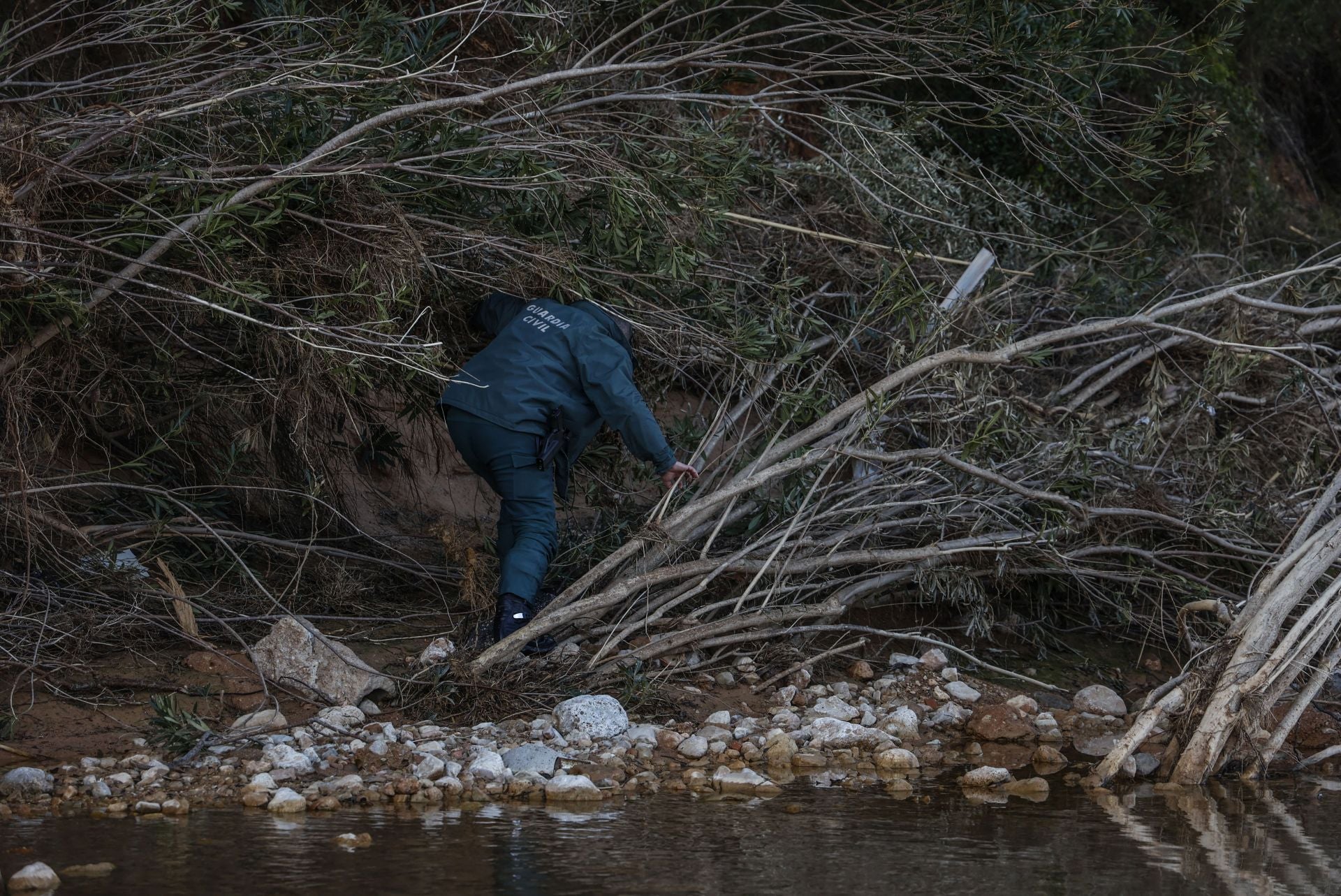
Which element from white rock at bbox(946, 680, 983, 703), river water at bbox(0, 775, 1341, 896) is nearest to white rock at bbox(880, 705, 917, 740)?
white rock at bbox(946, 680, 983, 703)

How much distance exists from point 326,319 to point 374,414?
1.07m

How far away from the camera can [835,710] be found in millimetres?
5145

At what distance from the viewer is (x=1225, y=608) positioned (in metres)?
5.44

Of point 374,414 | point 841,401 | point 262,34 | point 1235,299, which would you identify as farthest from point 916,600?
point 262,34

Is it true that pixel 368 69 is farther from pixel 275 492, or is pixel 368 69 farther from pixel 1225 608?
pixel 1225 608

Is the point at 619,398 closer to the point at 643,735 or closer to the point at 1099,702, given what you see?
the point at 643,735

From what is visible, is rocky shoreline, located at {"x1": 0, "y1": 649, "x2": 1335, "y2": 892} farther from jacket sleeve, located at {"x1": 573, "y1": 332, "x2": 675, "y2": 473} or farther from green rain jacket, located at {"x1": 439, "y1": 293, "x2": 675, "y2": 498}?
green rain jacket, located at {"x1": 439, "y1": 293, "x2": 675, "y2": 498}

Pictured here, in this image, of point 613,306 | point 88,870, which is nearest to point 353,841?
point 88,870

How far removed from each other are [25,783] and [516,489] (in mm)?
2106

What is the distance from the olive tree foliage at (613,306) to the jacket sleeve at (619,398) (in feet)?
1.08

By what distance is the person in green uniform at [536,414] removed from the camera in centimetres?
520

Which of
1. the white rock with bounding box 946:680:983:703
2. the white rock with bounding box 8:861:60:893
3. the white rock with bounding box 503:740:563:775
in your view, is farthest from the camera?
the white rock with bounding box 946:680:983:703

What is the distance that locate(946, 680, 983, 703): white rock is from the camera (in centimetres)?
553

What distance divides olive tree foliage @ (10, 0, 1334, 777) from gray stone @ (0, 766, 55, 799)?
0.98 meters
